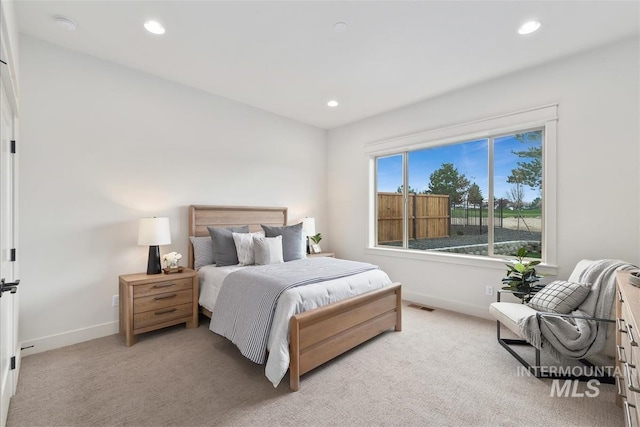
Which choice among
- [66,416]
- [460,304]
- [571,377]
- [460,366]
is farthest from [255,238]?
[571,377]

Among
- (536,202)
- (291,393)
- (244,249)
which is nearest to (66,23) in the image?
(244,249)

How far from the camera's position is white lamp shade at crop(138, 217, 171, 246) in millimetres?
2998

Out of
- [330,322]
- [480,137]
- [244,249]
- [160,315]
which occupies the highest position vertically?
[480,137]

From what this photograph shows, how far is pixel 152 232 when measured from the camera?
301 cm

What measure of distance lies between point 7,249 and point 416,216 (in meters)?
4.34

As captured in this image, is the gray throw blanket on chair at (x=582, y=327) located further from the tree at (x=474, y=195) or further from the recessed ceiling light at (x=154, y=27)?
the recessed ceiling light at (x=154, y=27)

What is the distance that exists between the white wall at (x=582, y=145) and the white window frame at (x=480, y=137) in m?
0.06

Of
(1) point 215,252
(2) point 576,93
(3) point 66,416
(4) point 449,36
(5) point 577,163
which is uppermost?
(4) point 449,36

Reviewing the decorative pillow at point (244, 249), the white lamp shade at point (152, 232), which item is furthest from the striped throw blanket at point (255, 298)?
the white lamp shade at point (152, 232)

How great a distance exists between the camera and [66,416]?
1845 mm

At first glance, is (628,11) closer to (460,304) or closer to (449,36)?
(449,36)

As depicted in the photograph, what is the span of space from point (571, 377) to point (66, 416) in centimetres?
352

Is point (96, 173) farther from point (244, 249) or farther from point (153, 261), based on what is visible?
point (244, 249)

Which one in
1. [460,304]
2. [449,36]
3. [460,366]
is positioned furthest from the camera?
[460,304]
